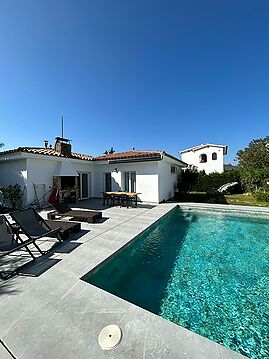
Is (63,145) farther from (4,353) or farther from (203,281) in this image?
(4,353)

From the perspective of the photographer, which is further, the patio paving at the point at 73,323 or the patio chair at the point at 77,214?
the patio chair at the point at 77,214

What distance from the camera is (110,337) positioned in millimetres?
3299

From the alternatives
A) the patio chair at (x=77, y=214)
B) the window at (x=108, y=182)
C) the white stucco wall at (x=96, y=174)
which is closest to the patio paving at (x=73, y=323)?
the patio chair at (x=77, y=214)

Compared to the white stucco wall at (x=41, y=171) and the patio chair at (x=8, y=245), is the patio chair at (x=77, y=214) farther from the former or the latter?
the white stucco wall at (x=41, y=171)

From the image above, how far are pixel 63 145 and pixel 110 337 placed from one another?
66.2 ft

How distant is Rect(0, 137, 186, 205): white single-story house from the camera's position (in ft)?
54.0

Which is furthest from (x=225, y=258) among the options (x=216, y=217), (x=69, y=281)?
(x=216, y=217)

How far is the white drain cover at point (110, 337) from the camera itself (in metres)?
3.13

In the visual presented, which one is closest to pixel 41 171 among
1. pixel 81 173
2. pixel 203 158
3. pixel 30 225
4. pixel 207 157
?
pixel 81 173

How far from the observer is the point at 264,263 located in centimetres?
765

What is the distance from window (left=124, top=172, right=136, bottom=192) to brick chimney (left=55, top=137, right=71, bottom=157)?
714 centimetres

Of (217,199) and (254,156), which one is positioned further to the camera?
(254,156)

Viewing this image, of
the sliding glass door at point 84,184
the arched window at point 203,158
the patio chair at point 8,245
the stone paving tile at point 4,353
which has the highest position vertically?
the arched window at point 203,158

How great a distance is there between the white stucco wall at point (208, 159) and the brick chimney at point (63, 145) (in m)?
37.4
